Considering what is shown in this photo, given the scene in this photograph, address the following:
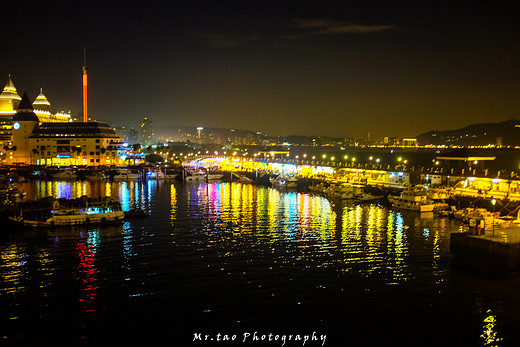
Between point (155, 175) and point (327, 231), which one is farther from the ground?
point (155, 175)

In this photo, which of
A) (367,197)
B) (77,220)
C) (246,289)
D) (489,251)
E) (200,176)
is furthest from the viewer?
(200,176)

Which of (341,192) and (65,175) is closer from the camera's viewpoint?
(341,192)

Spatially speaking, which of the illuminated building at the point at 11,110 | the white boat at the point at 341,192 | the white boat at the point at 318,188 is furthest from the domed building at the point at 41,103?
the white boat at the point at 341,192

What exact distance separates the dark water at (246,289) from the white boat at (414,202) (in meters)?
7.04

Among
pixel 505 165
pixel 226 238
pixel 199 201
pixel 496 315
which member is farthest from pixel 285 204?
pixel 505 165

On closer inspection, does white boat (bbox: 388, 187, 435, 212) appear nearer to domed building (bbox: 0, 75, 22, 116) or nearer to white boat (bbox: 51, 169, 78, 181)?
white boat (bbox: 51, 169, 78, 181)

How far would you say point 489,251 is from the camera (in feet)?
60.5

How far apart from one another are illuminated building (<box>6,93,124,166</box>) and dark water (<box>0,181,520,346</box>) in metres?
68.0

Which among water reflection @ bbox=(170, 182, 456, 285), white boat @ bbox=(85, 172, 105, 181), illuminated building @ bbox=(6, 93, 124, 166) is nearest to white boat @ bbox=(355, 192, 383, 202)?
water reflection @ bbox=(170, 182, 456, 285)

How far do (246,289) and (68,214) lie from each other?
17.3 m

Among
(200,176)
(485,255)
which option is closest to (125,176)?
(200,176)

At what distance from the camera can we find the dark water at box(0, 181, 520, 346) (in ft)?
43.2

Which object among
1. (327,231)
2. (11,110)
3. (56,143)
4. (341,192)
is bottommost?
(327,231)

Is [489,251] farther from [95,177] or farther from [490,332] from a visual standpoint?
[95,177]
